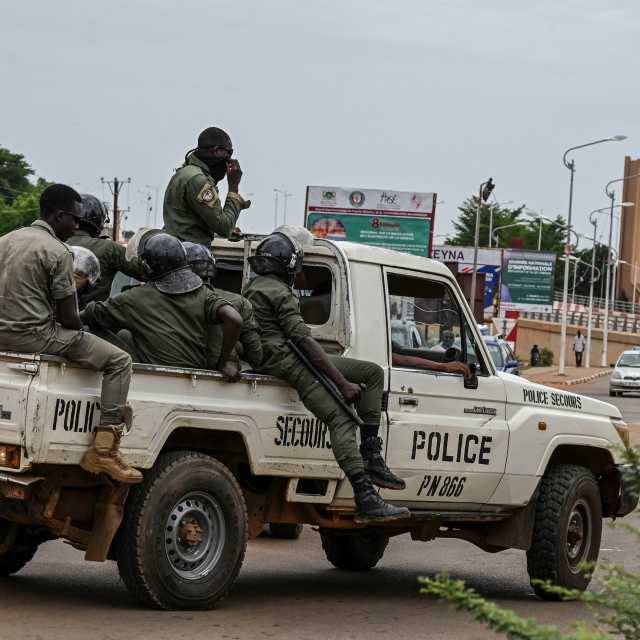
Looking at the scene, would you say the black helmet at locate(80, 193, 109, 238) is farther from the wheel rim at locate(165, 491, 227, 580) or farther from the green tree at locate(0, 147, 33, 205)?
the green tree at locate(0, 147, 33, 205)

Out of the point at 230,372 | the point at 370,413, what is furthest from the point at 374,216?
the point at 230,372

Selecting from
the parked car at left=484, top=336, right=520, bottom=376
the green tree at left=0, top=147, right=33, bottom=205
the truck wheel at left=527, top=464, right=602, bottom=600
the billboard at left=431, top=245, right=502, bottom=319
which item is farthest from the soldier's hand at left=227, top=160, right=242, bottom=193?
the green tree at left=0, top=147, right=33, bottom=205

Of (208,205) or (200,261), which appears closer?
(200,261)

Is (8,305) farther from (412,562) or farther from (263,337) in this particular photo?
(412,562)

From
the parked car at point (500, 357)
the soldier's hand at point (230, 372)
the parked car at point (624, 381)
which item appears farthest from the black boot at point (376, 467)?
the parked car at point (624, 381)

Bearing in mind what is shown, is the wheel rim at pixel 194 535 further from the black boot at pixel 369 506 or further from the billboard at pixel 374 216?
the billboard at pixel 374 216

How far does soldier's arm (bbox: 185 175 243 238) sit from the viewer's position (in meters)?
9.64

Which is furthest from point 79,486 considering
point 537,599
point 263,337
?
point 537,599

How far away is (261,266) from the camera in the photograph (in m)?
9.10

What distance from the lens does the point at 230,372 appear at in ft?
27.6

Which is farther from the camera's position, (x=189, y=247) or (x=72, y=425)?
(x=189, y=247)

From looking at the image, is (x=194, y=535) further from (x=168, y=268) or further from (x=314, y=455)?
(x=168, y=268)

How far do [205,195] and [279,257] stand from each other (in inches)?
33.2

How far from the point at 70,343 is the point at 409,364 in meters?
2.49
